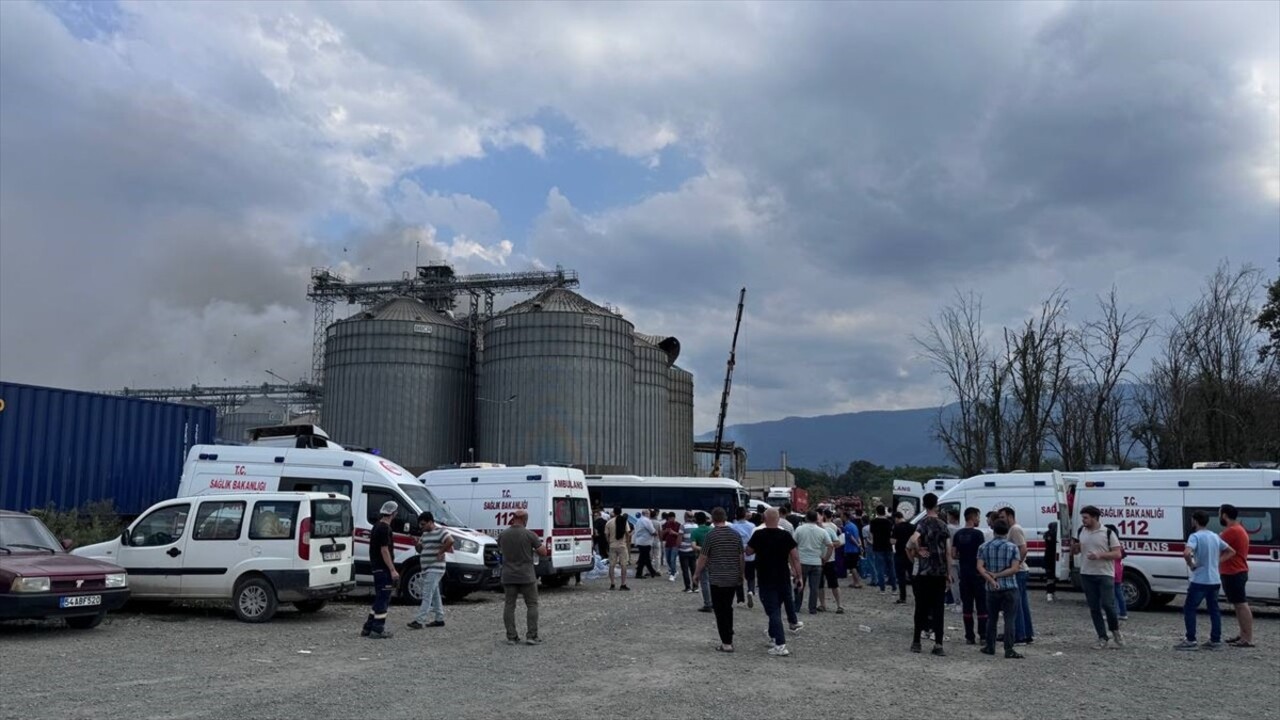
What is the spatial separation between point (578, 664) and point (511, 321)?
174ft

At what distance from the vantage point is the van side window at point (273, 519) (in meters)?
13.7

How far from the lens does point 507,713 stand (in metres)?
7.91

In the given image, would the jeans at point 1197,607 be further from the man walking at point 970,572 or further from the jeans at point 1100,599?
the man walking at point 970,572

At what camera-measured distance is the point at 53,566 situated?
40.1 ft

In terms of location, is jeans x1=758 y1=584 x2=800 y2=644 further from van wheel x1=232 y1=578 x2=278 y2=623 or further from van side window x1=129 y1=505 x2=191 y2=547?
van side window x1=129 y1=505 x2=191 y2=547

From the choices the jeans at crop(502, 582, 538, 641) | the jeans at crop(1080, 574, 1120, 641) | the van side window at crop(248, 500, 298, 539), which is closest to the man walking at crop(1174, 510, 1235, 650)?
the jeans at crop(1080, 574, 1120, 641)

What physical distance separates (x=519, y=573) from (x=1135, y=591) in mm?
11376

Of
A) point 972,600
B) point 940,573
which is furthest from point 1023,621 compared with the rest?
point 940,573

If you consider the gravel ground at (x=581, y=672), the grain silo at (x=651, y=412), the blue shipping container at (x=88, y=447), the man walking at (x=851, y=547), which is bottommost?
the gravel ground at (x=581, y=672)

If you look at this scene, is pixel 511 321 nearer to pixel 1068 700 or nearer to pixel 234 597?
pixel 234 597

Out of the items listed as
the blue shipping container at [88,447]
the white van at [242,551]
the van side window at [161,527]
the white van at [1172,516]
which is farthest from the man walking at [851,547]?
the blue shipping container at [88,447]

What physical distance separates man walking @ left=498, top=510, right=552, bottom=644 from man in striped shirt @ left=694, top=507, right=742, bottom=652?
7.07ft

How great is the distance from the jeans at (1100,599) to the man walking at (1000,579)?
126 centimetres

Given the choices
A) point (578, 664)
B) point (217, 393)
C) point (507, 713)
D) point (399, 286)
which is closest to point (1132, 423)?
point (578, 664)
